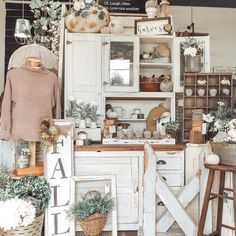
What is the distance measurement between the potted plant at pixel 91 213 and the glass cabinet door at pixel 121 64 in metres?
1.04

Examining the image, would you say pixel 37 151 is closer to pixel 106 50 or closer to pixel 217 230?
pixel 106 50

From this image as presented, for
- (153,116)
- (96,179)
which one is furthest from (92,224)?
(153,116)

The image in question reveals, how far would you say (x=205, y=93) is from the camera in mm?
3246

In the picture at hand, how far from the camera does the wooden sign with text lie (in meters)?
2.86

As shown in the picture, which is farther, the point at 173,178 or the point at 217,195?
the point at 173,178

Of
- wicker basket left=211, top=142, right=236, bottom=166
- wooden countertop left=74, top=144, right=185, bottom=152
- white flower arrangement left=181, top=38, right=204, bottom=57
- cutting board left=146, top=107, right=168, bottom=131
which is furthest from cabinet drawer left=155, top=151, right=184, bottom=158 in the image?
white flower arrangement left=181, top=38, right=204, bottom=57

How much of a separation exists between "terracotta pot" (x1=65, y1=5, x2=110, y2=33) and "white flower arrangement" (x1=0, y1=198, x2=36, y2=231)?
5.36ft

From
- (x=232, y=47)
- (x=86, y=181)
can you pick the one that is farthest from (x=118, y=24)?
(x=232, y=47)

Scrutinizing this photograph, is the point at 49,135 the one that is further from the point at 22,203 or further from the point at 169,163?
the point at 169,163

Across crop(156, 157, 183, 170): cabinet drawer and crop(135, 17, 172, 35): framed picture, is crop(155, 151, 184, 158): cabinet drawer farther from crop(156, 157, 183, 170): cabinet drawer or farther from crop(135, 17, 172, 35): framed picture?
crop(135, 17, 172, 35): framed picture

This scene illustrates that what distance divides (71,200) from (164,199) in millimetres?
782

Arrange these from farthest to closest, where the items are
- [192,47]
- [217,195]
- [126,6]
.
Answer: [126,6] → [192,47] → [217,195]

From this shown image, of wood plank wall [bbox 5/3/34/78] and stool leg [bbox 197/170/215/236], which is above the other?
wood plank wall [bbox 5/3/34/78]

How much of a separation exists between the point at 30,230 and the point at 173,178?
1277 mm
